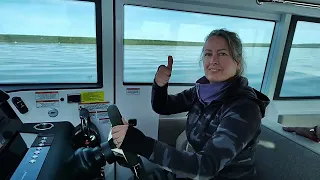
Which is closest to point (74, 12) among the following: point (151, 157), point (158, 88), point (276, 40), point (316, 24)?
point (158, 88)

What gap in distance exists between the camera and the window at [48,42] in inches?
51.4

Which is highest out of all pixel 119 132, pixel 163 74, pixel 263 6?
pixel 263 6

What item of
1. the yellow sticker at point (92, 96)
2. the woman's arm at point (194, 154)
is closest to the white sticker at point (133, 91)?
the yellow sticker at point (92, 96)

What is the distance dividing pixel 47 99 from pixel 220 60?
1.08 meters

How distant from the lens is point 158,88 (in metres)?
1.25

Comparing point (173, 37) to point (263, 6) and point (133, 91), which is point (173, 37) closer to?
point (133, 91)

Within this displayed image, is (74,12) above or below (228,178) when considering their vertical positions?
above

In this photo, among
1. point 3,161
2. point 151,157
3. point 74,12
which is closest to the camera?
point 151,157

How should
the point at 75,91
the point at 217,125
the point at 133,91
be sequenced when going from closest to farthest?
the point at 217,125 → the point at 75,91 → the point at 133,91

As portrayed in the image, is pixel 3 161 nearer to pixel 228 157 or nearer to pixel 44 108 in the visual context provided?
pixel 44 108

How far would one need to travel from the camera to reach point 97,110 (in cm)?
152

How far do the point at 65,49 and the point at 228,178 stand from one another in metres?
1.21

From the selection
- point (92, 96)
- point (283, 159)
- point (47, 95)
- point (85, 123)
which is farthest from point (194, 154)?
point (47, 95)

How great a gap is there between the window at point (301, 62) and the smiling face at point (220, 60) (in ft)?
3.53
